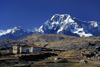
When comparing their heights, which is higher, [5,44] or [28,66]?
[5,44]

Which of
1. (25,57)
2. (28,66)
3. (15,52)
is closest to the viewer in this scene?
(28,66)

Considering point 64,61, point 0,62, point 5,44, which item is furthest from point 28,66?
point 5,44

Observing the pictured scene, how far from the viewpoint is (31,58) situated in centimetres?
5806

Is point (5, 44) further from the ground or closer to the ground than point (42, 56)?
further from the ground

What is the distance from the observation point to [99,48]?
7688cm

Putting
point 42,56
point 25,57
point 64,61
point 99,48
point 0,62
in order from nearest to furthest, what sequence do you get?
point 0,62, point 64,61, point 25,57, point 42,56, point 99,48

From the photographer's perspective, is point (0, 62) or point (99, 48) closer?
point (0, 62)

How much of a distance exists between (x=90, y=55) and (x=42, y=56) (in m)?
23.2

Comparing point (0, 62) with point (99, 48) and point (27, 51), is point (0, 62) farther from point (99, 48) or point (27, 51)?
point (99, 48)

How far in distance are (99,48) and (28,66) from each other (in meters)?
52.3

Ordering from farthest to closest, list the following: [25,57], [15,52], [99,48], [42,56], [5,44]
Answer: [5,44], [99,48], [15,52], [42,56], [25,57]

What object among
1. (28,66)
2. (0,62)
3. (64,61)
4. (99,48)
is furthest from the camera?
(99,48)

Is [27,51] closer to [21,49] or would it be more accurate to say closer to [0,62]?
[21,49]

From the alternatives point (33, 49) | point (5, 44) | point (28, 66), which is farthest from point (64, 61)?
point (5, 44)
